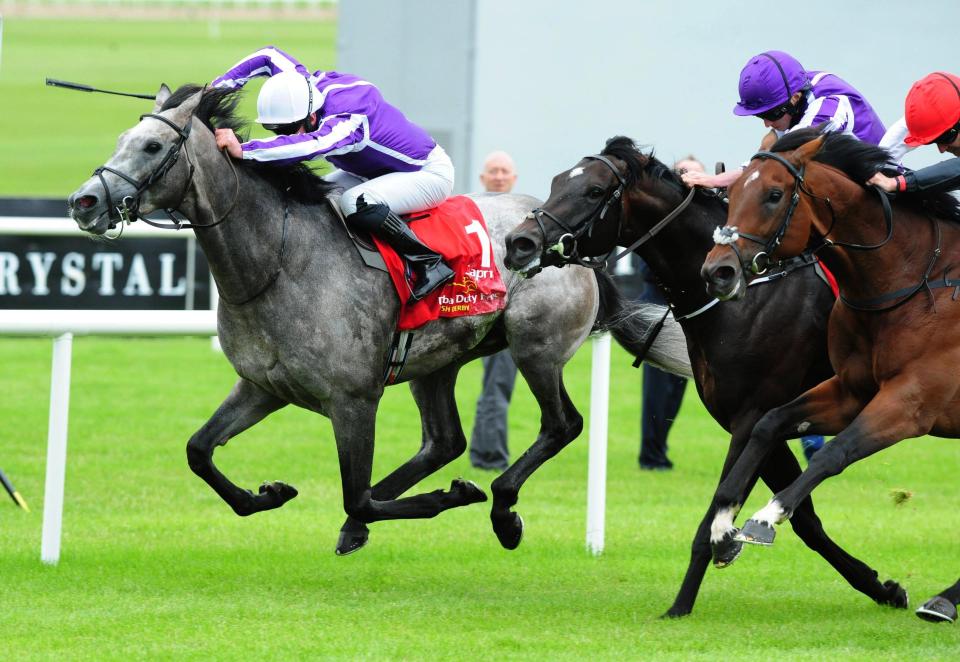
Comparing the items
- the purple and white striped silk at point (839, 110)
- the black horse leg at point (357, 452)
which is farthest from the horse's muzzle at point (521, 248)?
the purple and white striped silk at point (839, 110)

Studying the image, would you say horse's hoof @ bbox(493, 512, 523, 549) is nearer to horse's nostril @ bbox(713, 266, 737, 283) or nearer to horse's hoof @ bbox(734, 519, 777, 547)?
horse's hoof @ bbox(734, 519, 777, 547)

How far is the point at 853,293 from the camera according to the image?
5.31 metres

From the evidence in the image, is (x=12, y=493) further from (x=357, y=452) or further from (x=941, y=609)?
(x=941, y=609)

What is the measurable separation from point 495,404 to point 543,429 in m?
2.85

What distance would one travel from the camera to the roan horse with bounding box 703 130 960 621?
5.00m

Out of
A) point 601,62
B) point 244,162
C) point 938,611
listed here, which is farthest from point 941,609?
point 601,62

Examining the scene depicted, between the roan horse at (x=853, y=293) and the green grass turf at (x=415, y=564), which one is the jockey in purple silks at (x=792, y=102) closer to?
the roan horse at (x=853, y=293)

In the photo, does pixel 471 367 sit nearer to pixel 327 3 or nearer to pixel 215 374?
pixel 215 374

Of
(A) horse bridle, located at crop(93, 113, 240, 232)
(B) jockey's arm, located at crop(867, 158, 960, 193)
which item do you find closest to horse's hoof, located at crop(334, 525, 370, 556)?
(A) horse bridle, located at crop(93, 113, 240, 232)

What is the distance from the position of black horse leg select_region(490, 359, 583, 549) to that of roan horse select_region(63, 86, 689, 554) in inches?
1.6

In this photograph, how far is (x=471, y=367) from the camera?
1422cm

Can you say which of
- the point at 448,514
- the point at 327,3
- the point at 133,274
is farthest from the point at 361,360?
the point at 327,3

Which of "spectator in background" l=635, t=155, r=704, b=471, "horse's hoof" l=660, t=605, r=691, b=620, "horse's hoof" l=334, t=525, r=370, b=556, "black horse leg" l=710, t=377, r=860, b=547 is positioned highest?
"black horse leg" l=710, t=377, r=860, b=547

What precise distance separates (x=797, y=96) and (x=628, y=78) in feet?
29.1
